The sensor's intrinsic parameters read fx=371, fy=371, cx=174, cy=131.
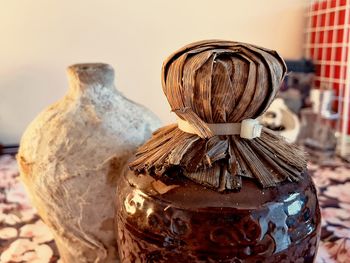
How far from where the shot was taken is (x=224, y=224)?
1.20 feet

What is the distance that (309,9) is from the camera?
1601mm

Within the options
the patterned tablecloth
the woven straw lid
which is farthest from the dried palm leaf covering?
the patterned tablecloth

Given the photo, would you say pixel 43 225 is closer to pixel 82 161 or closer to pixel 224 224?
pixel 82 161

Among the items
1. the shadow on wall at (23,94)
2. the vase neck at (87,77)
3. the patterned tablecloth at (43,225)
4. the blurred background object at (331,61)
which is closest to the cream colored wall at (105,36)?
the shadow on wall at (23,94)

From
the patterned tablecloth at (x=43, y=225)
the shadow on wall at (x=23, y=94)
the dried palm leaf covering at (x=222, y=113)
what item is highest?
the dried palm leaf covering at (x=222, y=113)

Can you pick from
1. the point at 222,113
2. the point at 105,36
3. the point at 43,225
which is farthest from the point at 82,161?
the point at 105,36

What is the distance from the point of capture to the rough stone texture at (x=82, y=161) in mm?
576

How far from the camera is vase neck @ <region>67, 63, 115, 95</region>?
0.63 meters

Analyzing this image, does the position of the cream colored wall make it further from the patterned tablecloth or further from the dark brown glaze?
the dark brown glaze

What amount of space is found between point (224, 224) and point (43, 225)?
678 millimetres

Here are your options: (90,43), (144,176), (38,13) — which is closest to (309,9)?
(90,43)

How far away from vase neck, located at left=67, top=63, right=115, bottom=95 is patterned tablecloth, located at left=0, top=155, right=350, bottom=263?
1.18 ft

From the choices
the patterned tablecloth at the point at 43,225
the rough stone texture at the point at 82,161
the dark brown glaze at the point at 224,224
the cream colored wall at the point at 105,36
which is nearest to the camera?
the dark brown glaze at the point at 224,224

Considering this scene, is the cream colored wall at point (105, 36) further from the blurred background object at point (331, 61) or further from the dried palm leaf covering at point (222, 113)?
the dried palm leaf covering at point (222, 113)
